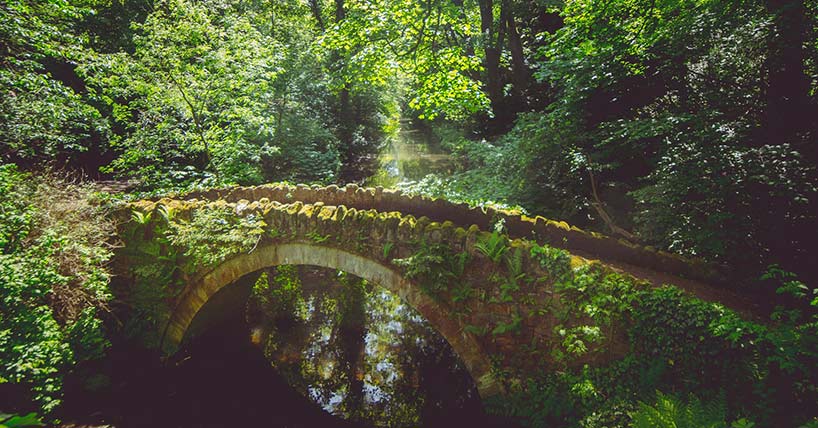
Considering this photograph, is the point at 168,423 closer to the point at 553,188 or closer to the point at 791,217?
the point at 553,188

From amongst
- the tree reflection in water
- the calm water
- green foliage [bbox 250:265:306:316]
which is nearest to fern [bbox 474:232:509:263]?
the calm water

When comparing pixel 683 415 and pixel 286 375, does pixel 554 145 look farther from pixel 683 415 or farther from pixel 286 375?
pixel 286 375

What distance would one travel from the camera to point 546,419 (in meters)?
4.63

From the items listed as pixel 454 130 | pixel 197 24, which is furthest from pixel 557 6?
pixel 197 24

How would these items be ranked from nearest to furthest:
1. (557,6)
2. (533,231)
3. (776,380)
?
(776,380), (533,231), (557,6)

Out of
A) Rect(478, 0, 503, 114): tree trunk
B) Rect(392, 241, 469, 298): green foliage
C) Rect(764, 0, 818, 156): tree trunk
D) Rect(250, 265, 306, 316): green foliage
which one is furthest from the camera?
Rect(478, 0, 503, 114): tree trunk

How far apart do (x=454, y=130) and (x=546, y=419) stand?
1307 centimetres

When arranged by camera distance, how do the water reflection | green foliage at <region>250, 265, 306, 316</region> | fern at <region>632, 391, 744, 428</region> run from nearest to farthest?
fern at <region>632, 391, 744, 428</region> → green foliage at <region>250, 265, 306, 316</region> → the water reflection

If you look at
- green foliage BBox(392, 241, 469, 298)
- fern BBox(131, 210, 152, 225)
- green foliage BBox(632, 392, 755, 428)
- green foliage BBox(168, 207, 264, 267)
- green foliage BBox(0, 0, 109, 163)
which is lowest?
green foliage BBox(632, 392, 755, 428)

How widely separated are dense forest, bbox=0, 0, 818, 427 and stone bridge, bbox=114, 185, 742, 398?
486 mm

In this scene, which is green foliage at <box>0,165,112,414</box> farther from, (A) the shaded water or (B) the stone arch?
(B) the stone arch

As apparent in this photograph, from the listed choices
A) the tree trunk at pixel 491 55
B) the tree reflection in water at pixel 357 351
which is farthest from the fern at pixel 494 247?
the tree trunk at pixel 491 55

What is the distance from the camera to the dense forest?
461 centimetres

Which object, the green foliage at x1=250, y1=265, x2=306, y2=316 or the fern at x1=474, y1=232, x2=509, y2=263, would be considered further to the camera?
the green foliage at x1=250, y1=265, x2=306, y2=316
